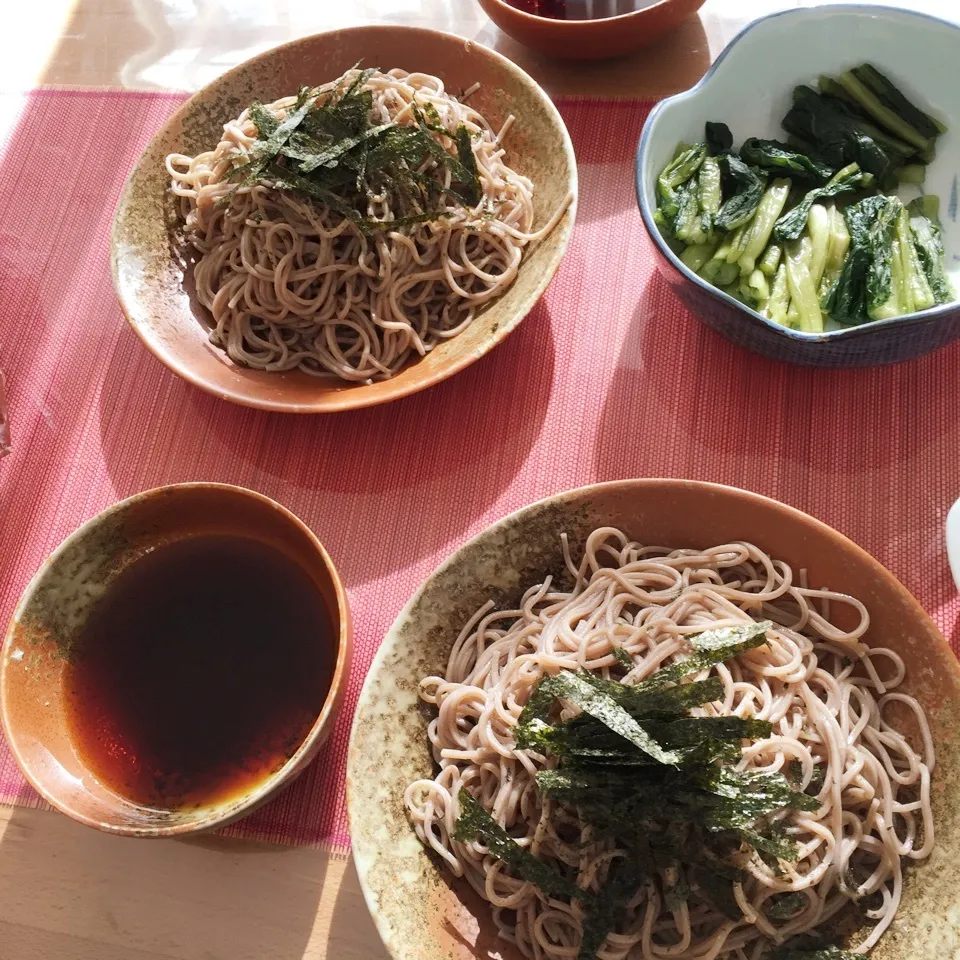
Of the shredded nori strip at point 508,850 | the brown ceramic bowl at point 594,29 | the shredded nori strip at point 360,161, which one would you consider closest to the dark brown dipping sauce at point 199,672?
the shredded nori strip at point 508,850

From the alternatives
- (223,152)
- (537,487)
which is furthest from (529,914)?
(223,152)

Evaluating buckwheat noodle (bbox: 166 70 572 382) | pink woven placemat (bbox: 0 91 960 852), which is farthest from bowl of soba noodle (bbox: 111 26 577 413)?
pink woven placemat (bbox: 0 91 960 852)

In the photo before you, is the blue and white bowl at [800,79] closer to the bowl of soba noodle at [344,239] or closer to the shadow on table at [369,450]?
the bowl of soba noodle at [344,239]

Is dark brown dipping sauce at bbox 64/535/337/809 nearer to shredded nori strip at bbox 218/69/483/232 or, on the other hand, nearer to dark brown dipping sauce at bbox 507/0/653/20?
shredded nori strip at bbox 218/69/483/232

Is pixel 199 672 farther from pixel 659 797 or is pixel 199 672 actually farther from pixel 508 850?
pixel 659 797

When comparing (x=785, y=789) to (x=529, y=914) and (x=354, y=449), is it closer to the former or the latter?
(x=529, y=914)

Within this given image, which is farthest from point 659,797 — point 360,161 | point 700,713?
point 360,161
